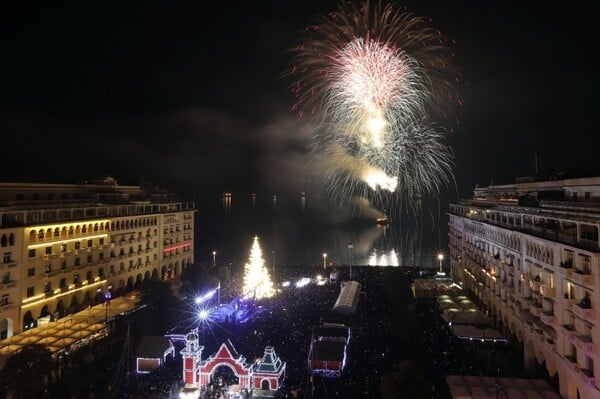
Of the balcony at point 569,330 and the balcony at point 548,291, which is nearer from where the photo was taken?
the balcony at point 569,330

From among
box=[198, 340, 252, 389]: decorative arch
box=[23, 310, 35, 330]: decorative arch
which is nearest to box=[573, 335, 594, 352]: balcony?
box=[198, 340, 252, 389]: decorative arch

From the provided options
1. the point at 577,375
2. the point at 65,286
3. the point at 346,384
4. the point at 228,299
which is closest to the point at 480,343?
the point at 577,375

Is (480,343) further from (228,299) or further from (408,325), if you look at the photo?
(228,299)

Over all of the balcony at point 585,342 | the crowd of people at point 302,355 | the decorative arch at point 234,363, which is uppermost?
the balcony at point 585,342

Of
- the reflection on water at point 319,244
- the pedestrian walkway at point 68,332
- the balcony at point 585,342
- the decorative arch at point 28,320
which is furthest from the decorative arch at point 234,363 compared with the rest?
the reflection on water at point 319,244

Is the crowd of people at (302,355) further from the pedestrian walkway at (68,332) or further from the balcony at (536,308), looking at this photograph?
the balcony at (536,308)

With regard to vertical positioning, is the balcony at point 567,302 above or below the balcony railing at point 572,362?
above
